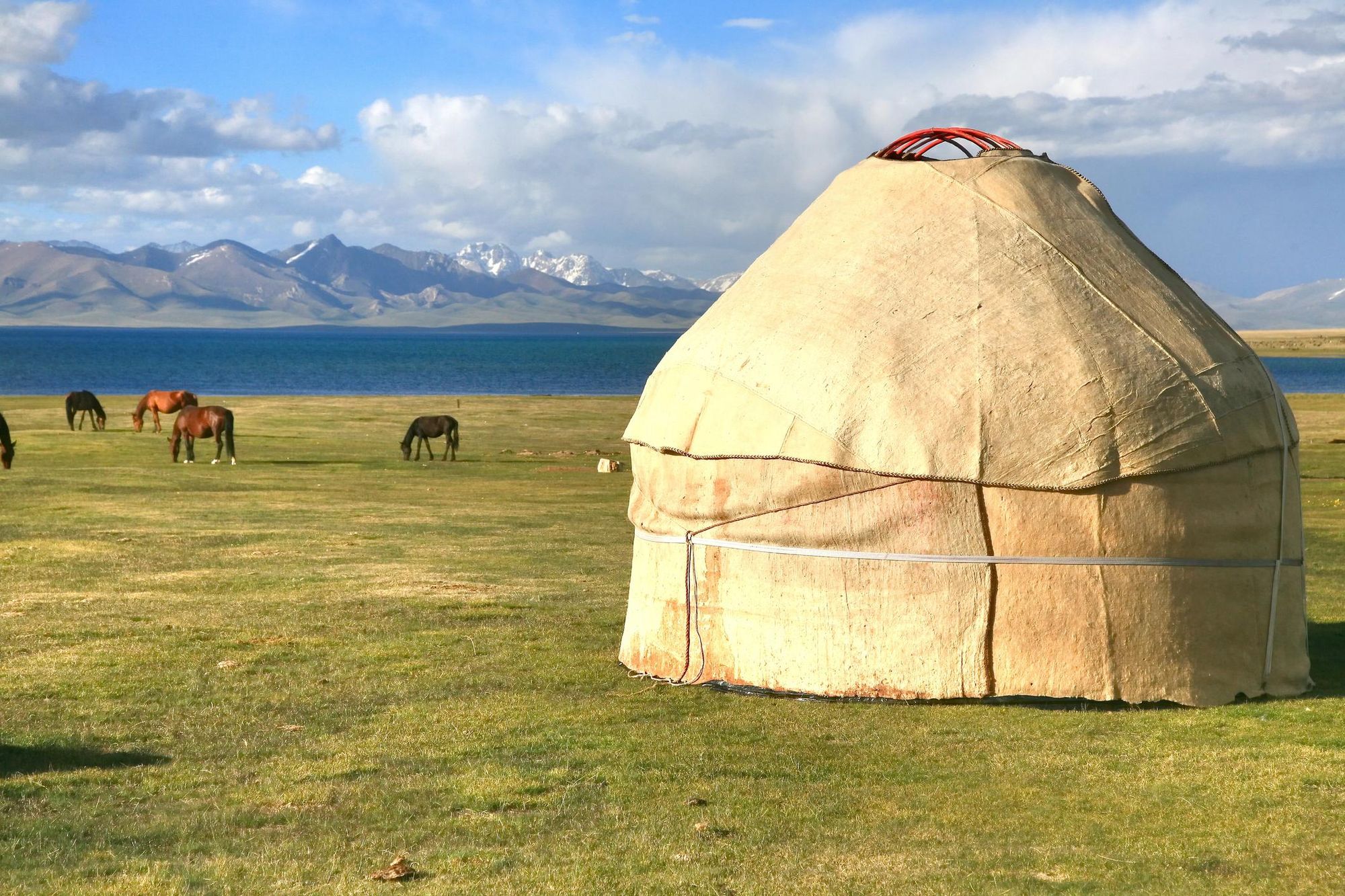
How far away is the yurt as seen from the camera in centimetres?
811

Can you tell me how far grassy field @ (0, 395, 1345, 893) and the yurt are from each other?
13.6 inches

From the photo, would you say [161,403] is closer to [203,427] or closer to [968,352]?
[203,427]

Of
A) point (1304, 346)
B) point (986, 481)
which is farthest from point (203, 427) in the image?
point (1304, 346)

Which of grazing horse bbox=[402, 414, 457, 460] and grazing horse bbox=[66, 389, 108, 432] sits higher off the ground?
grazing horse bbox=[66, 389, 108, 432]

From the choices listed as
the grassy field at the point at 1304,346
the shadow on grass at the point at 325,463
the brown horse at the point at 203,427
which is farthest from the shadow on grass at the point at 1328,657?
the grassy field at the point at 1304,346

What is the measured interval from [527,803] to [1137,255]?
5.72 metres

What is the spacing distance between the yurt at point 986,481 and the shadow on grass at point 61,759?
3553mm

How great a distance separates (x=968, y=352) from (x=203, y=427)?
24121mm

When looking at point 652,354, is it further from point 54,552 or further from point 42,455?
point 54,552

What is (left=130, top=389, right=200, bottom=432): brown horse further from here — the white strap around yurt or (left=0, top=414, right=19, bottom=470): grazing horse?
the white strap around yurt

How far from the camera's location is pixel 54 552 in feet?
51.5

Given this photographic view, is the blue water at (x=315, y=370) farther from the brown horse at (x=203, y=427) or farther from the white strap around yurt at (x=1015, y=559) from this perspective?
the white strap around yurt at (x=1015, y=559)

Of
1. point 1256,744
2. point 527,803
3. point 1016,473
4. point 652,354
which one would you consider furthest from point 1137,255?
point 652,354

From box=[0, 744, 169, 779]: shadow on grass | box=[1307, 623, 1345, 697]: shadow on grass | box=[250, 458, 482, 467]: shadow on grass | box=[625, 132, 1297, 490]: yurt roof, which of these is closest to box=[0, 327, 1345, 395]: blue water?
box=[250, 458, 482, 467]: shadow on grass
